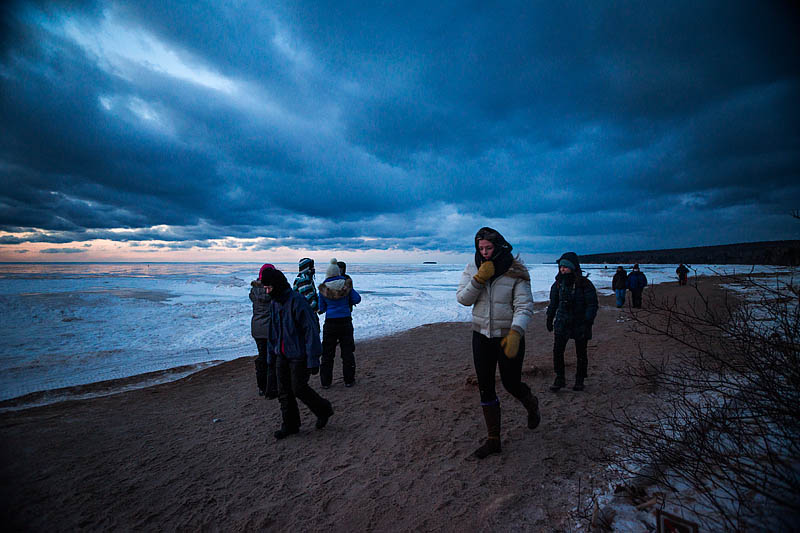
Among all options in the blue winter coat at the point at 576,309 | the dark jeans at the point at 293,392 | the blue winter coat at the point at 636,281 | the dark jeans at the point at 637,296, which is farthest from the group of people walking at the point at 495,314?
the dark jeans at the point at 637,296

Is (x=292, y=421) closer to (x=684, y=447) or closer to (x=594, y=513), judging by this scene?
(x=594, y=513)

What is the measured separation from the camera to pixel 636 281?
14.3m

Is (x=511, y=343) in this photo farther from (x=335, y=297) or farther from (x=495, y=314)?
(x=335, y=297)

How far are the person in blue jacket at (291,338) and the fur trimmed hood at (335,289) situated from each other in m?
1.60

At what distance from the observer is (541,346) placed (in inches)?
358

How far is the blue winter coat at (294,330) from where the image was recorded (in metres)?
4.06

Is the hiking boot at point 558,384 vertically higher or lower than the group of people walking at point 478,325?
lower

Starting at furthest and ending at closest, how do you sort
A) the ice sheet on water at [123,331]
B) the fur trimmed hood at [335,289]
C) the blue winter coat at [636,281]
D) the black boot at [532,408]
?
the blue winter coat at [636,281] < the ice sheet on water at [123,331] < the fur trimmed hood at [335,289] < the black boot at [532,408]

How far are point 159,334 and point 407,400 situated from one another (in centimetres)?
965

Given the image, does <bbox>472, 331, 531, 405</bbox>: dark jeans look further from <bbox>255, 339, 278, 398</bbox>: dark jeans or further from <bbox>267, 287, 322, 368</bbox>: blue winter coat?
Answer: <bbox>255, 339, 278, 398</bbox>: dark jeans

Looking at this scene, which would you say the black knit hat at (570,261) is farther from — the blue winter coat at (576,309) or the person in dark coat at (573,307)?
the blue winter coat at (576,309)

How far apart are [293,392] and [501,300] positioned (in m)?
2.86

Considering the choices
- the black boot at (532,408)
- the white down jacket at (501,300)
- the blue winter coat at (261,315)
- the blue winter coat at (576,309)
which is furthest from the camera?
the blue winter coat at (261,315)

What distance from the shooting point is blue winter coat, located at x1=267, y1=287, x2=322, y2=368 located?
406 centimetres
